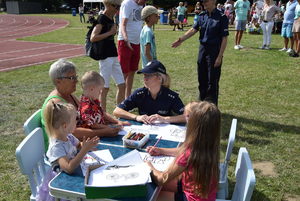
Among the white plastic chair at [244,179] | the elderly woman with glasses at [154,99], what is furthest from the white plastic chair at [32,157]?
the white plastic chair at [244,179]

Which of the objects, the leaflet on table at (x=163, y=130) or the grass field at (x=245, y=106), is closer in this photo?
the leaflet on table at (x=163, y=130)

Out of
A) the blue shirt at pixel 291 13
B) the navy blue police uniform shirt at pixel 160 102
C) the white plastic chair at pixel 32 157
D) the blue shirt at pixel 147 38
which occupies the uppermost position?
the blue shirt at pixel 291 13

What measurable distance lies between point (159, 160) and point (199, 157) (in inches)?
15.1

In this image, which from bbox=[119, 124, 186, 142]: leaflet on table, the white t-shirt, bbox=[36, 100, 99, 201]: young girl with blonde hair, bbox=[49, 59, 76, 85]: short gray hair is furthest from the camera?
the white t-shirt

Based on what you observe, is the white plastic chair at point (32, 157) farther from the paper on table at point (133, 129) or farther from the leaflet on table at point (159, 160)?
the leaflet on table at point (159, 160)

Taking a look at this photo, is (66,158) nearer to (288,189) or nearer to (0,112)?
(288,189)

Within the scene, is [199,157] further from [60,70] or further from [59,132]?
[60,70]

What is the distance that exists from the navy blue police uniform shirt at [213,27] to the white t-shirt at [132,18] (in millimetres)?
1062

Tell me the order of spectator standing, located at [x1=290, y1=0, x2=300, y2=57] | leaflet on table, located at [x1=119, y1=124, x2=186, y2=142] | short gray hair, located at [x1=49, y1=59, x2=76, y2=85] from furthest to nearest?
spectator standing, located at [x1=290, y1=0, x2=300, y2=57] < short gray hair, located at [x1=49, y1=59, x2=76, y2=85] < leaflet on table, located at [x1=119, y1=124, x2=186, y2=142]

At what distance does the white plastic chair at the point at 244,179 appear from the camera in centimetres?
185

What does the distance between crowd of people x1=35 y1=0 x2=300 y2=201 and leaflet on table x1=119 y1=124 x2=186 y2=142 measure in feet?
0.24

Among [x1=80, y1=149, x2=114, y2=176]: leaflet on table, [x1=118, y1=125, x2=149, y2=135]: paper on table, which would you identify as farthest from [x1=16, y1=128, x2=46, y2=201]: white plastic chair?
[x1=118, y1=125, x2=149, y2=135]: paper on table

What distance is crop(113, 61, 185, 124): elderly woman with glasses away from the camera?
3176mm

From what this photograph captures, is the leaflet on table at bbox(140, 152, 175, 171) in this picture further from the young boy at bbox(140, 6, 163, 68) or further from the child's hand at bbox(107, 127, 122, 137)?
the young boy at bbox(140, 6, 163, 68)
